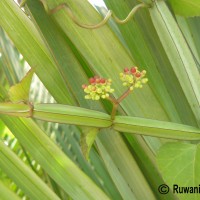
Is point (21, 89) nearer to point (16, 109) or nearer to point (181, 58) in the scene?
point (16, 109)

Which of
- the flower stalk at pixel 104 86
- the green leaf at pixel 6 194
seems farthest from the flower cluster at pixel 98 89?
the green leaf at pixel 6 194

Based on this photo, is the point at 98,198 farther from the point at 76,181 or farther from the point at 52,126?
the point at 52,126

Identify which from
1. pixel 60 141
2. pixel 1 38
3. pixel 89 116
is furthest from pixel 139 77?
pixel 60 141

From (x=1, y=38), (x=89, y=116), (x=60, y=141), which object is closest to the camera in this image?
(x=89, y=116)

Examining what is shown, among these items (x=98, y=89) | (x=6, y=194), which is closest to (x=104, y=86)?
(x=98, y=89)

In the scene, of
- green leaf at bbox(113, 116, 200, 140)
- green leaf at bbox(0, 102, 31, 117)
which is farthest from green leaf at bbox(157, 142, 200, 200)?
green leaf at bbox(0, 102, 31, 117)

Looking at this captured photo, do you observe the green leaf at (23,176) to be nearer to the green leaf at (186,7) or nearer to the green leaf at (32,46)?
the green leaf at (32,46)

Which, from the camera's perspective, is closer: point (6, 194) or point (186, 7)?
point (6, 194)
